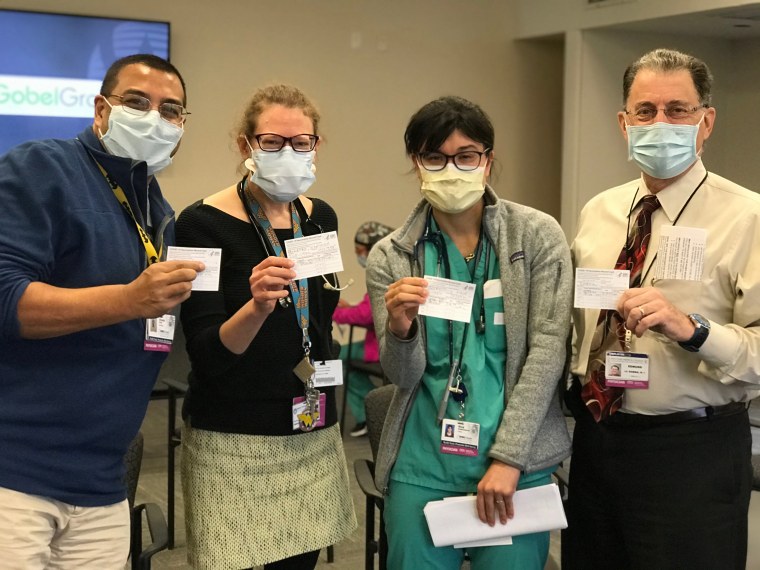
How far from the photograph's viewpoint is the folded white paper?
2061mm

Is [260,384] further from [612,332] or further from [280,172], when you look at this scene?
[612,332]

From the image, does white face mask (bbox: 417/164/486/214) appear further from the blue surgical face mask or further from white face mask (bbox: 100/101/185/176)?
white face mask (bbox: 100/101/185/176)

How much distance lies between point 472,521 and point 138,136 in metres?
1.17

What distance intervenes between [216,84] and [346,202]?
4.84 ft

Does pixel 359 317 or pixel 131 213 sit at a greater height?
pixel 131 213

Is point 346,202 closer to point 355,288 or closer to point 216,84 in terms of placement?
point 355,288

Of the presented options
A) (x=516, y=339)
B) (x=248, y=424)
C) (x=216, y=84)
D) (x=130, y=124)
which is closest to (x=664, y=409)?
(x=516, y=339)

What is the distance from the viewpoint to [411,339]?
204 cm

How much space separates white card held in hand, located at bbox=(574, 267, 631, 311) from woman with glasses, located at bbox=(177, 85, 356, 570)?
689mm

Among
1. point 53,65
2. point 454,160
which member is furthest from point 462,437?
point 53,65

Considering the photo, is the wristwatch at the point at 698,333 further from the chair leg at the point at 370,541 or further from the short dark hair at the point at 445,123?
the chair leg at the point at 370,541

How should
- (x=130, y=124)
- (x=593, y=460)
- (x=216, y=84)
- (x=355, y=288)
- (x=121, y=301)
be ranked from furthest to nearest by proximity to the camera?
(x=355, y=288)
(x=216, y=84)
(x=593, y=460)
(x=130, y=124)
(x=121, y=301)

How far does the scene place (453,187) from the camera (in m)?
2.12

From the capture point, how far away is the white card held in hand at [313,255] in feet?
6.95
